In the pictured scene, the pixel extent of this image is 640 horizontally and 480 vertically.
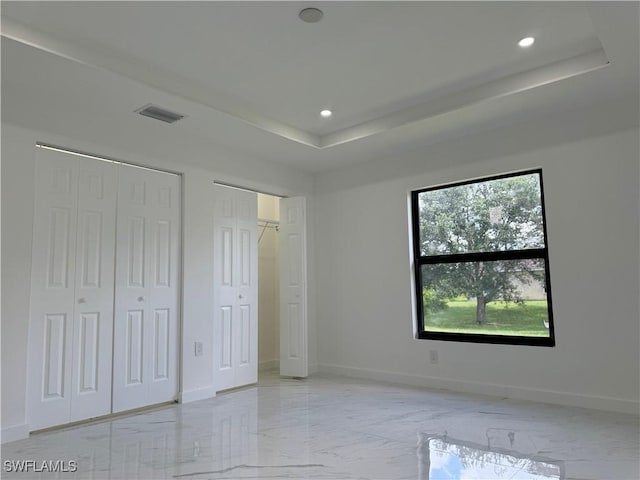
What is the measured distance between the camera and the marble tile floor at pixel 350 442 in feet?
7.80

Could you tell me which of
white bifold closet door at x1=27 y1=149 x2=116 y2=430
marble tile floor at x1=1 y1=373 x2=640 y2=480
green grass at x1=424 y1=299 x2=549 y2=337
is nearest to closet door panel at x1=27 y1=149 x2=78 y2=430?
white bifold closet door at x1=27 y1=149 x2=116 y2=430

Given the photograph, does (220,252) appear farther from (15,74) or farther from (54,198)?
(15,74)

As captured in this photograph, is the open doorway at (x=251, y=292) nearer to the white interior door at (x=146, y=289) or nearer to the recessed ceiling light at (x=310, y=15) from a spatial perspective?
the white interior door at (x=146, y=289)

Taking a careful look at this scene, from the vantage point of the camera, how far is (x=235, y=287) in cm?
462

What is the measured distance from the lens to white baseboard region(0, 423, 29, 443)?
2844mm

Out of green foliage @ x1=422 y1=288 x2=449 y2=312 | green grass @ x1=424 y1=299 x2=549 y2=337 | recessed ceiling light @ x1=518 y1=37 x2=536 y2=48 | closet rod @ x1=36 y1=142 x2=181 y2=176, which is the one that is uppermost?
recessed ceiling light @ x1=518 y1=37 x2=536 y2=48

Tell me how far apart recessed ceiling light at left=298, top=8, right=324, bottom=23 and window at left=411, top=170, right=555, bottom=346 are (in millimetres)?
2388

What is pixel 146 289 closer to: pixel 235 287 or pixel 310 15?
pixel 235 287

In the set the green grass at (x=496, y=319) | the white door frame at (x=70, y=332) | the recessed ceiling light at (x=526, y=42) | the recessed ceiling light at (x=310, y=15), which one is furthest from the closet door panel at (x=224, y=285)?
the recessed ceiling light at (x=526, y=42)

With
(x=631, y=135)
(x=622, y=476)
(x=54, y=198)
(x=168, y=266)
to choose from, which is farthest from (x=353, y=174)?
(x=622, y=476)

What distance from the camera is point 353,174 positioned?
514 cm

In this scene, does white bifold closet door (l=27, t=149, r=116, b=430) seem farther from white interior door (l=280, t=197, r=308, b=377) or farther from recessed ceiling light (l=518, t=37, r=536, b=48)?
recessed ceiling light (l=518, t=37, r=536, b=48)

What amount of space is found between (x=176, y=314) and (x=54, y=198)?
1360 millimetres

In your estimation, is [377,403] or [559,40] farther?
[377,403]
